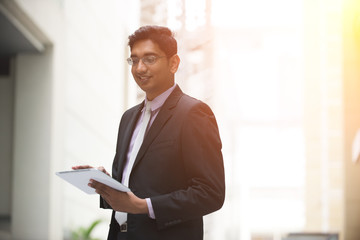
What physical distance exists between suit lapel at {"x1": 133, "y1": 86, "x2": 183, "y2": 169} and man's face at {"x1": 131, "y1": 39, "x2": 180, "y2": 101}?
4 centimetres

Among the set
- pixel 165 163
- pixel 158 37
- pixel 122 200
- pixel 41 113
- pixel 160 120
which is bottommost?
pixel 122 200

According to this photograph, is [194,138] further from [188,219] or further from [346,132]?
[346,132]

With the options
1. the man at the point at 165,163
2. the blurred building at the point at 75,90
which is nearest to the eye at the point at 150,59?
the man at the point at 165,163

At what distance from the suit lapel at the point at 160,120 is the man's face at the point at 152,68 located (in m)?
0.04

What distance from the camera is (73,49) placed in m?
12.9

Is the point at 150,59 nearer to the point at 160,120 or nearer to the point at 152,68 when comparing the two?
the point at 152,68

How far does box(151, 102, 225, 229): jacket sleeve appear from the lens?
178cm

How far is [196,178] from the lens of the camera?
1805mm

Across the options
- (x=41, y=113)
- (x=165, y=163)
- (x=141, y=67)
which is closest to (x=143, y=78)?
(x=141, y=67)

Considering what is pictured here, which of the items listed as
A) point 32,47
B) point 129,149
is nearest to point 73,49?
point 32,47

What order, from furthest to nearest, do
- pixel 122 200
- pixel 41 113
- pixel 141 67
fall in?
pixel 41 113 → pixel 141 67 → pixel 122 200

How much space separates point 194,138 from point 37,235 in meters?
9.32

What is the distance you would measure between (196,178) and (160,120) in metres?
0.21

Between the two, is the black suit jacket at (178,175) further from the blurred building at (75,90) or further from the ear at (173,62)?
the blurred building at (75,90)
